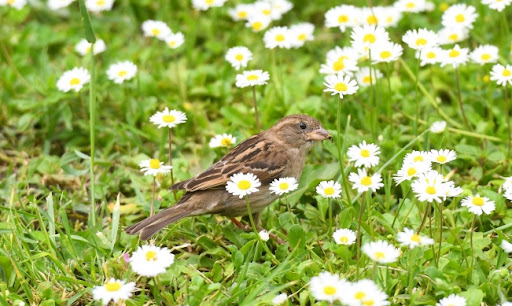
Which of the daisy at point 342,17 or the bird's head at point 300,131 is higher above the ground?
the daisy at point 342,17

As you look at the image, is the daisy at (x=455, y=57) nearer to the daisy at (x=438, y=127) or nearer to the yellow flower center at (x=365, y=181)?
the daisy at (x=438, y=127)

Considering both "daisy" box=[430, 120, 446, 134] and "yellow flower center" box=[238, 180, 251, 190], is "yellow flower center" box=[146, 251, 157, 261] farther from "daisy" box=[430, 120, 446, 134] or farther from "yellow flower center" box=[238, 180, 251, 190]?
"daisy" box=[430, 120, 446, 134]

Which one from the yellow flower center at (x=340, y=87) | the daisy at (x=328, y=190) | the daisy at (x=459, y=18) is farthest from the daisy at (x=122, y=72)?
the daisy at (x=459, y=18)

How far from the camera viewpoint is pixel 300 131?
4750mm

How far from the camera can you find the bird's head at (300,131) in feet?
15.4

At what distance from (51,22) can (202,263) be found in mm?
4020

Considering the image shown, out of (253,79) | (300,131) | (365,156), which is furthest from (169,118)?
(365,156)

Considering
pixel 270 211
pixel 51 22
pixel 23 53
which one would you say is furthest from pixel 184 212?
pixel 51 22

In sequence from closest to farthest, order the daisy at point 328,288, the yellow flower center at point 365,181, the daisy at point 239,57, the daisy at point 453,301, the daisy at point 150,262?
the daisy at point 328,288, the daisy at point 150,262, the daisy at point 453,301, the yellow flower center at point 365,181, the daisy at point 239,57

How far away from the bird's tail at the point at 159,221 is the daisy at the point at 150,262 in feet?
2.45

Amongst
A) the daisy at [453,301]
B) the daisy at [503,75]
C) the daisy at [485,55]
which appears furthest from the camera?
the daisy at [485,55]

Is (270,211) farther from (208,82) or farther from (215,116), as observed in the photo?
(208,82)

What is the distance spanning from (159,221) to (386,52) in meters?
1.75

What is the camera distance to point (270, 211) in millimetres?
4648
